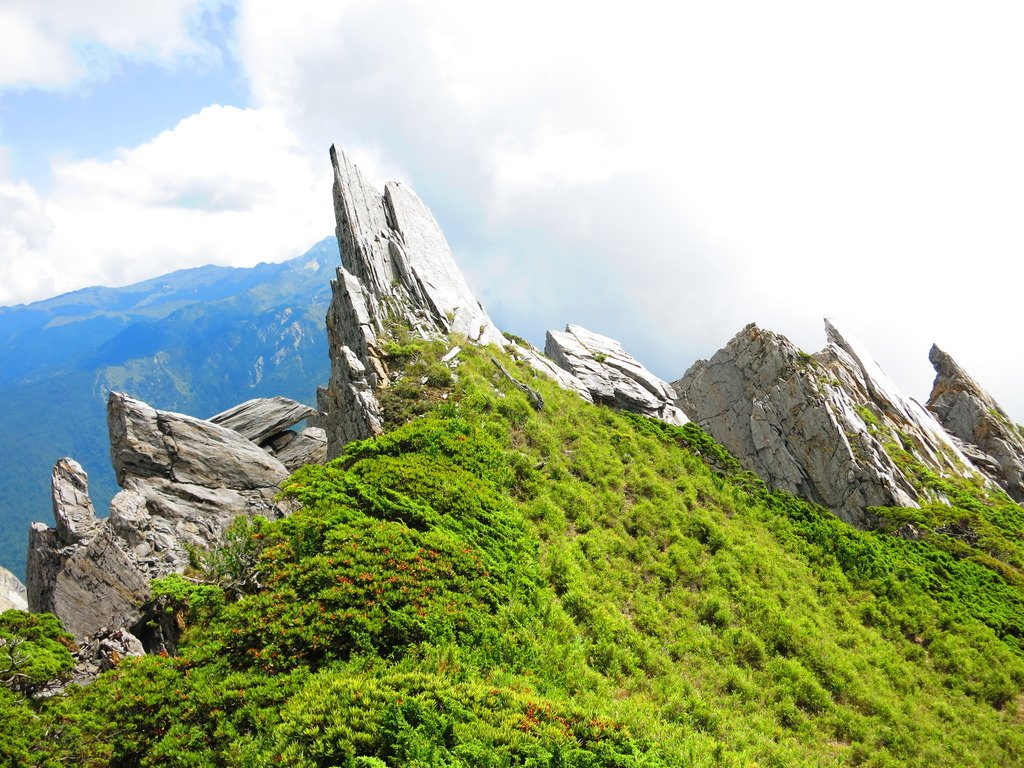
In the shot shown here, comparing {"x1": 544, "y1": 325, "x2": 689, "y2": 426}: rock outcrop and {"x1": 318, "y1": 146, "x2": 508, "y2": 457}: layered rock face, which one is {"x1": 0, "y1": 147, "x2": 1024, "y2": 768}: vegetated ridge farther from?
{"x1": 544, "y1": 325, "x2": 689, "y2": 426}: rock outcrop

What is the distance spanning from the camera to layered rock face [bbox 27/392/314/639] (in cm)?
1616

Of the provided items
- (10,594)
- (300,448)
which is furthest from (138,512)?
(10,594)

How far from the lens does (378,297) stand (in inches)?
1347

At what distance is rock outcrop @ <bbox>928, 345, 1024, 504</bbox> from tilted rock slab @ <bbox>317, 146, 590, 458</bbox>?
33.3 metres

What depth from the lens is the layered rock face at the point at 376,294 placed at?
25.8 metres

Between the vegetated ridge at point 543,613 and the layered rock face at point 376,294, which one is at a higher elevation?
the layered rock face at point 376,294

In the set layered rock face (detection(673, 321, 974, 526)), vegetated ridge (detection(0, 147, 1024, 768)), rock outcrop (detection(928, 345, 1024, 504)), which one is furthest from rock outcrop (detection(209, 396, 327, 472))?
rock outcrop (detection(928, 345, 1024, 504))

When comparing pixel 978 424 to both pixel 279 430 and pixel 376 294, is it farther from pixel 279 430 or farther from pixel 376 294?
pixel 279 430

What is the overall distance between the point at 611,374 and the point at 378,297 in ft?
55.8

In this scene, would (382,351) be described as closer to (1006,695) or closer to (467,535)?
(467,535)

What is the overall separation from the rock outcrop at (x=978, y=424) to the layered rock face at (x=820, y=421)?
15.9ft

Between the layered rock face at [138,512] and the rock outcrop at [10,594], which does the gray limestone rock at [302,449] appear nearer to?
the layered rock face at [138,512]

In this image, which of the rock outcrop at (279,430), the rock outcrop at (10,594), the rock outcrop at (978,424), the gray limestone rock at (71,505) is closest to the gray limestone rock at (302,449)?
the rock outcrop at (279,430)

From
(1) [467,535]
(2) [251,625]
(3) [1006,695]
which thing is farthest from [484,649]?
(3) [1006,695]
